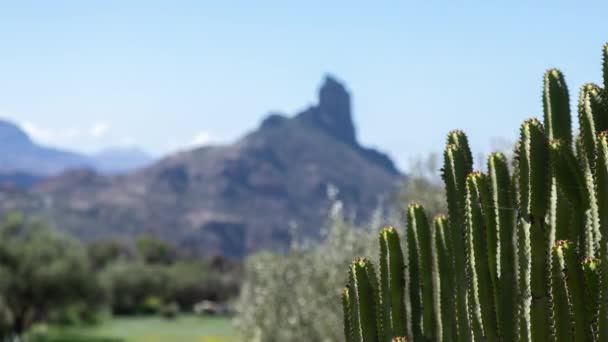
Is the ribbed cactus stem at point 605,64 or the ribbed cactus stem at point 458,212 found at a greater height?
the ribbed cactus stem at point 605,64

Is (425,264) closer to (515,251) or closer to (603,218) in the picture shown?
(515,251)

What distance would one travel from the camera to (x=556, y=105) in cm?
492

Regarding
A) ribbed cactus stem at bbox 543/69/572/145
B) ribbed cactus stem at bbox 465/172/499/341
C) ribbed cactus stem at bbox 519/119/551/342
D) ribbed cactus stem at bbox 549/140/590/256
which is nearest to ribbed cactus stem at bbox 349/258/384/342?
ribbed cactus stem at bbox 465/172/499/341

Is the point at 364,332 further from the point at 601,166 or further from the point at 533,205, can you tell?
the point at 601,166

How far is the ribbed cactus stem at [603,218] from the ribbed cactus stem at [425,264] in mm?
1434

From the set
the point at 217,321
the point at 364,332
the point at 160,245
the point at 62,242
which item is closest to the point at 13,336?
the point at 62,242

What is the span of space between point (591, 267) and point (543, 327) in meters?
0.61

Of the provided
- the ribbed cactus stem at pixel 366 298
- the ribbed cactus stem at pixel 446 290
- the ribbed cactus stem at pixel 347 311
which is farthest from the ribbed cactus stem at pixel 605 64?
the ribbed cactus stem at pixel 347 311

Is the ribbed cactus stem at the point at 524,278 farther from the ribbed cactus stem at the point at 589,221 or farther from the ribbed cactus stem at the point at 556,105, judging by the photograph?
the ribbed cactus stem at the point at 556,105

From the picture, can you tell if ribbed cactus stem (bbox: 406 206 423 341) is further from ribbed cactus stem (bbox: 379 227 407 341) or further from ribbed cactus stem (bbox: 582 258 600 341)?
ribbed cactus stem (bbox: 582 258 600 341)

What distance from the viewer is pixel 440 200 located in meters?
24.2

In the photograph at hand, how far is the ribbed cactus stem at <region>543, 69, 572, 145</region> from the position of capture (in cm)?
487

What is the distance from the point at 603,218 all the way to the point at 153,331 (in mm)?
63459

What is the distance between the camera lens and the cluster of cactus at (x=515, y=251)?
154 inches
